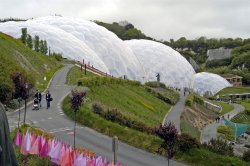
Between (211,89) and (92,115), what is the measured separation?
72091mm

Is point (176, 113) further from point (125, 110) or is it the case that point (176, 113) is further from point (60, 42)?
point (60, 42)

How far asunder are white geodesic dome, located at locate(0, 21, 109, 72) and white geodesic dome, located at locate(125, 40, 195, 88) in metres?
15.8

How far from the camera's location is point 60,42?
5941 cm

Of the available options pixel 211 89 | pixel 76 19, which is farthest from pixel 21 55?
pixel 211 89

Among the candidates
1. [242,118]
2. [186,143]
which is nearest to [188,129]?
[186,143]

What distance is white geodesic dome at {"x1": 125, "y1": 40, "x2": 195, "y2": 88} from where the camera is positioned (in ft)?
249

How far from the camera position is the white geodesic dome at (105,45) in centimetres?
6588

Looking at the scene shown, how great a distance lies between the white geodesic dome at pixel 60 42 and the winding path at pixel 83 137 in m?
30.9

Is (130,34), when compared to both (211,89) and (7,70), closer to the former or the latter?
(211,89)

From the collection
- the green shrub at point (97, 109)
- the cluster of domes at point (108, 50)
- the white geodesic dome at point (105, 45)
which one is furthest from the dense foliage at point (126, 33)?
the green shrub at point (97, 109)

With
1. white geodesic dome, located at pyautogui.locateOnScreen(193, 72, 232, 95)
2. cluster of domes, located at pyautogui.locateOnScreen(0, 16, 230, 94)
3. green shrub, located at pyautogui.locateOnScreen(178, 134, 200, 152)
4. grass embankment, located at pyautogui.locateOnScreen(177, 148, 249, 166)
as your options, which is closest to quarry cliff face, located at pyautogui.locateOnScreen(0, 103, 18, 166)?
grass embankment, located at pyautogui.locateOnScreen(177, 148, 249, 166)

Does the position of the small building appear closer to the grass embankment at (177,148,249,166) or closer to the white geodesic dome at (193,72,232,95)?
the white geodesic dome at (193,72,232,95)

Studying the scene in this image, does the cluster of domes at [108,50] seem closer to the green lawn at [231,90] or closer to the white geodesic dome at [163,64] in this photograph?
the white geodesic dome at [163,64]

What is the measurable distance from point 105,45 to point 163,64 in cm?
1401
